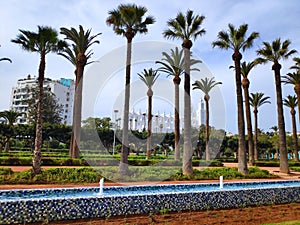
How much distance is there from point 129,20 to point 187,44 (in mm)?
4465

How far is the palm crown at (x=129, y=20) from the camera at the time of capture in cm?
1791

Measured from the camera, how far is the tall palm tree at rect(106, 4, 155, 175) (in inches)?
683

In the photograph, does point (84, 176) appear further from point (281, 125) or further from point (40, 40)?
point (281, 125)

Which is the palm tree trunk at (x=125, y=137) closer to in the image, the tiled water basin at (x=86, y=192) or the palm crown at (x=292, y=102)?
the tiled water basin at (x=86, y=192)

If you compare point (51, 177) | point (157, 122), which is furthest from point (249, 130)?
point (157, 122)

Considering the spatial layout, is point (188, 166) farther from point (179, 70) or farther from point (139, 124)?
point (139, 124)

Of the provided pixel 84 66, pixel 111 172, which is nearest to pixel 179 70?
pixel 84 66

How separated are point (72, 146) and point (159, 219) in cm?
1849

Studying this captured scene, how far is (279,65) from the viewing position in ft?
77.2

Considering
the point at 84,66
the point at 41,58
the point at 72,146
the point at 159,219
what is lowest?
the point at 159,219

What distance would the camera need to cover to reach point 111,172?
1717 cm

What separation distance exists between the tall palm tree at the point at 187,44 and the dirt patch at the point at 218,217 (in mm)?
8672

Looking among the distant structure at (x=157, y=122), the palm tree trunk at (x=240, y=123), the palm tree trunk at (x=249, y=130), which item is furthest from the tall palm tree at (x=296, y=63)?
the distant structure at (x=157, y=122)

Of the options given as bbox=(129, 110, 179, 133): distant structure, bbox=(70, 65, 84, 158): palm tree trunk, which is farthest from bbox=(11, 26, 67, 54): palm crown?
bbox=(129, 110, 179, 133): distant structure
